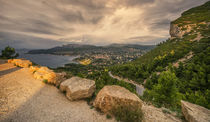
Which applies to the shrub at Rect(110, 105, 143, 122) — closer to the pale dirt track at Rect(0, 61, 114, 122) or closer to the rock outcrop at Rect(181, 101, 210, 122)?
the pale dirt track at Rect(0, 61, 114, 122)

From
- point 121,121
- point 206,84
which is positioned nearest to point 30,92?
point 121,121

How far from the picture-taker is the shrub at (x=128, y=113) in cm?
541

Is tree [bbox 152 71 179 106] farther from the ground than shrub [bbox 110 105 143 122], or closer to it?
closer to it

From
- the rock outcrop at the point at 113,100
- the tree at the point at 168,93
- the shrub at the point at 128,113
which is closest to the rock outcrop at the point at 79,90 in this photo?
the rock outcrop at the point at 113,100

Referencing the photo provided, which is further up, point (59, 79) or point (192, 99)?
point (59, 79)

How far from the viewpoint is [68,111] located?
6715 millimetres

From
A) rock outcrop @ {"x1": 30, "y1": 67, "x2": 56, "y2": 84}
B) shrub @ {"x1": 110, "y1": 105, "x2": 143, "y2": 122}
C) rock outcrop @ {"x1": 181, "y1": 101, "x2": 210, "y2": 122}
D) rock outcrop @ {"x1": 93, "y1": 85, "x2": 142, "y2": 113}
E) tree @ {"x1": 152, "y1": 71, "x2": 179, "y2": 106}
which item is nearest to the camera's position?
rock outcrop @ {"x1": 181, "y1": 101, "x2": 210, "y2": 122}

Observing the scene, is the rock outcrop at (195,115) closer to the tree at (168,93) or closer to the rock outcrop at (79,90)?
the tree at (168,93)

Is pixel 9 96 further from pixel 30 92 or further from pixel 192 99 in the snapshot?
pixel 192 99

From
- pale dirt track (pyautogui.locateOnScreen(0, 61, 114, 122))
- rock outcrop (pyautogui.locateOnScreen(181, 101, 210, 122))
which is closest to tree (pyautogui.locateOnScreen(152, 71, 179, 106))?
rock outcrop (pyautogui.locateOnScreen(181, 101, 210, 122))

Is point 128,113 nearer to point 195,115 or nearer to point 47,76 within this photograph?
point 195,115

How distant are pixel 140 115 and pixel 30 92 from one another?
11105 mm

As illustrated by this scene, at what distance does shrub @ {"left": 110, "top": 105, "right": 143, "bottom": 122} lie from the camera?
5406 millimetres

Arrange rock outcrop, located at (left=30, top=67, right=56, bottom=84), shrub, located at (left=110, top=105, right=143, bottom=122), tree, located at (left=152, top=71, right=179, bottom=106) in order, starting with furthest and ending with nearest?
rock outcrop, located at (left=30, top=67, right=56, bottom=84)
tree, located at (left=152, top=71, right=179, bottom=106)
shrub, located at (left=110, top=105, right=143, bottom=122)
